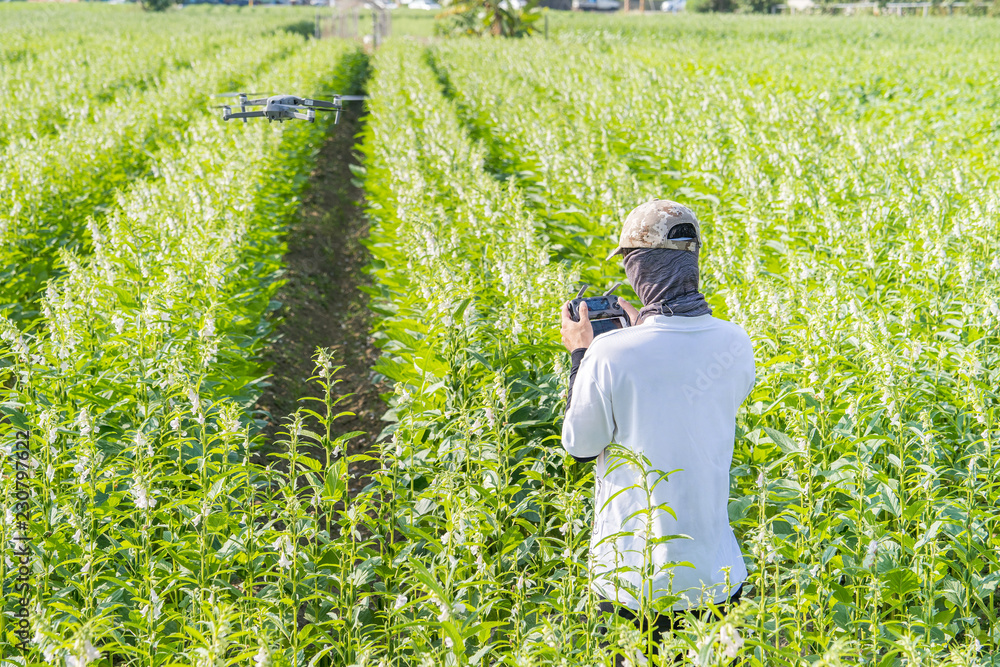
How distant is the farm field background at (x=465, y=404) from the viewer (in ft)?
8.46

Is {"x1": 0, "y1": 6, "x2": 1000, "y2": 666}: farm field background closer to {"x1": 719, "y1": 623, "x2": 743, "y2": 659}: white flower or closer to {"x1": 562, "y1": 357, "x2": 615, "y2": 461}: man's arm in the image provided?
{"x1": 719, "y1": 623, "x2": 743, "y2": 659}: white flower

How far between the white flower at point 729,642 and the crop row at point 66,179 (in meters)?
4.63

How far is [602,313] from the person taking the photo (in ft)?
8.24

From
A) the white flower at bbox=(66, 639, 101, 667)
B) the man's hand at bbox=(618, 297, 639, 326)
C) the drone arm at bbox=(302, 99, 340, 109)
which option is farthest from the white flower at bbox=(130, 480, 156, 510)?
the man's hand at bbox=(618, 297, 639, 326)

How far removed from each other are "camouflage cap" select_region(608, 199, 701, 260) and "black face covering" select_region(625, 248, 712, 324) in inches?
0.9

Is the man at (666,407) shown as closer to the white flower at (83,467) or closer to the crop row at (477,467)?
the crop row at (477,467)

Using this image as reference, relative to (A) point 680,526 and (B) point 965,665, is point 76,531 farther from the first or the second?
(B) point 965,665

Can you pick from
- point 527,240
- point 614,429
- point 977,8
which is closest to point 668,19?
point 977,8

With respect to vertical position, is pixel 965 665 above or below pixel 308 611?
above

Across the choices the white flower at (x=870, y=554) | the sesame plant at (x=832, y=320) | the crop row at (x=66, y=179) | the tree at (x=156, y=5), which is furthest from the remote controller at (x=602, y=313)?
the tree at (x=156, y=5)

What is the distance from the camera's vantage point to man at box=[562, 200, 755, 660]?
2.23 metres

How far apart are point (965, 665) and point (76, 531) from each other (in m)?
2.78

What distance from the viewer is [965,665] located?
6.25ft

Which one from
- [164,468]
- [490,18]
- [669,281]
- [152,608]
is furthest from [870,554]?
[490,18]
